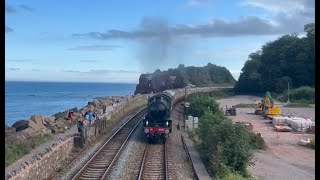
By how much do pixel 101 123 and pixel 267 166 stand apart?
1347 centimetres

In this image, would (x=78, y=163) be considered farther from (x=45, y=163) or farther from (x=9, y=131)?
(x=9, y=131)

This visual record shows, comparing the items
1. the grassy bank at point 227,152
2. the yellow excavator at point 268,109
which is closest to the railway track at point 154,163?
the grassy bank at point 227,152

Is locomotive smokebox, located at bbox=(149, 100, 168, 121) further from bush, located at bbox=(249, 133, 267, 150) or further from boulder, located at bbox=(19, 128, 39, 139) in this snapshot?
boulder, located at bbox=(19, 128, 39, 139)

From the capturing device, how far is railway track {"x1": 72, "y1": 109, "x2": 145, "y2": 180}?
16.4 metres

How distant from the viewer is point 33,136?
21.5 metres

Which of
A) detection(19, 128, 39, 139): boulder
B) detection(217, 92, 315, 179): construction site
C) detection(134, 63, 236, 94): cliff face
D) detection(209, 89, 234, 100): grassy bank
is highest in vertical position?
detection(134, 63, 236, 94): cliff face

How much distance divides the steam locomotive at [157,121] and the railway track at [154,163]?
0.77 metres

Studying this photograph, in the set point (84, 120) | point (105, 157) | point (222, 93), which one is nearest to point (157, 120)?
point (84, 120)

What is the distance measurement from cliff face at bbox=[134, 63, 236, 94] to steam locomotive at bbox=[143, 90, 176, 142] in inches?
2349

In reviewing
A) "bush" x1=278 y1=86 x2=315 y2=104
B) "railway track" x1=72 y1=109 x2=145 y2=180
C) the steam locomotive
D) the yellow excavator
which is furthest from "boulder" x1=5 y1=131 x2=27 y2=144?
the yellow excavator

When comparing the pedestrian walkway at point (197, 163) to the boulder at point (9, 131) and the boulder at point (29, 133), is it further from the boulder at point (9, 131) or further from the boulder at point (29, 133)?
the boulder at point (9, 131)

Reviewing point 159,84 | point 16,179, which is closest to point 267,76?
point 159,84

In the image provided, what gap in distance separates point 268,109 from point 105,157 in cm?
3450
